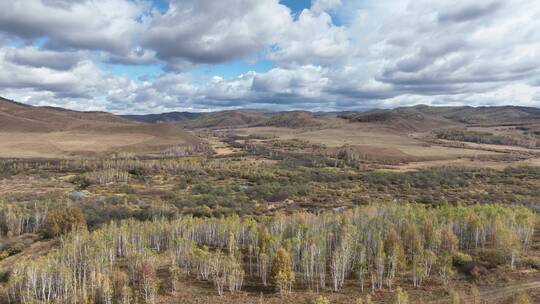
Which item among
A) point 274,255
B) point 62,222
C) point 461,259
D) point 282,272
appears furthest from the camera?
point 62,222

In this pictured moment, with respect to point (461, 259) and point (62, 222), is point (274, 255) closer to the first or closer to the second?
point (461, 259)

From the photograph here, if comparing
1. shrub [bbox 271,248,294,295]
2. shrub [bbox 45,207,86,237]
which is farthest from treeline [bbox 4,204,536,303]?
shrub [bbox 45,207,86,237]

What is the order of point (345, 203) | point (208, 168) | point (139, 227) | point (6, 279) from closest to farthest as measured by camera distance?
point (6, 279) → point (139, 227) → point (345, 203) → point (208, 168)

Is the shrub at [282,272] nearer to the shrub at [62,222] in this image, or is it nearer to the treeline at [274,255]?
the treeline at [274,255]

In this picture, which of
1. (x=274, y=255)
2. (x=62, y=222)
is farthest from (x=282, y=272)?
(x=62, y=222)

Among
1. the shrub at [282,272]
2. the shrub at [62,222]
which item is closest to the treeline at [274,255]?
the shrub at [282,272]

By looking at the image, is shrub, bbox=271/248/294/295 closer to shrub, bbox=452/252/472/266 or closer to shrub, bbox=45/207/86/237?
shrub, bbox=452/252/472/266

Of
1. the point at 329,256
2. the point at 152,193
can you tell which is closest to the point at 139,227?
the point at 329,256

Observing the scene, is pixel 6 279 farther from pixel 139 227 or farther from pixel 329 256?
pixel 329 256
